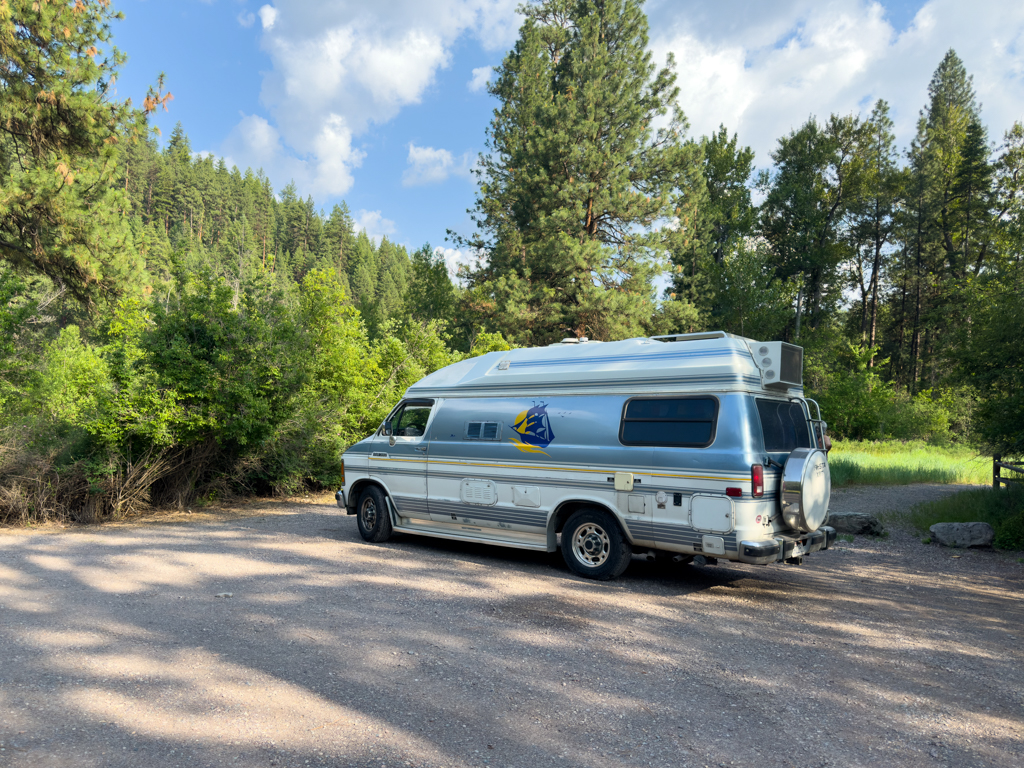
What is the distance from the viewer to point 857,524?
11133 millimetres

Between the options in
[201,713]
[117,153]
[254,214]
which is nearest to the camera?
[201,713]

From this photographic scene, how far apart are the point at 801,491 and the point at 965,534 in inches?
218

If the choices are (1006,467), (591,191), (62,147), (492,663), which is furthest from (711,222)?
(492,663)

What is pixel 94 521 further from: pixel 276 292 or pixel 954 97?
pixel 954 97

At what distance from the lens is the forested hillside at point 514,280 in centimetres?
1141

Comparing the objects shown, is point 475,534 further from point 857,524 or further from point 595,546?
point 857,524

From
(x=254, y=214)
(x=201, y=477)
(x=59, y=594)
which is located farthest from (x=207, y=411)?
(x=254, y=214)

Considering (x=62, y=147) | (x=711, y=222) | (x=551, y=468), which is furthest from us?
(x=711, y=222)

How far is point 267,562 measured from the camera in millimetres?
8016

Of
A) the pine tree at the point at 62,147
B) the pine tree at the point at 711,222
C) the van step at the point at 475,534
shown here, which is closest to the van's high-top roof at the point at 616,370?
the van step at the point at 475,534

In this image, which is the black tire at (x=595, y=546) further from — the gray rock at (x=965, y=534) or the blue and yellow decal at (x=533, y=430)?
the gray rock at (x=965, y=534)

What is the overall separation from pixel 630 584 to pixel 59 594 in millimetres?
5994

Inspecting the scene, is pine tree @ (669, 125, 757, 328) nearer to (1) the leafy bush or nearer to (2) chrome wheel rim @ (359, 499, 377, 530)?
(1) the leafy bush

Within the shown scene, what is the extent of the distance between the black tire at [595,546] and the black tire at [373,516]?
2.98 m
